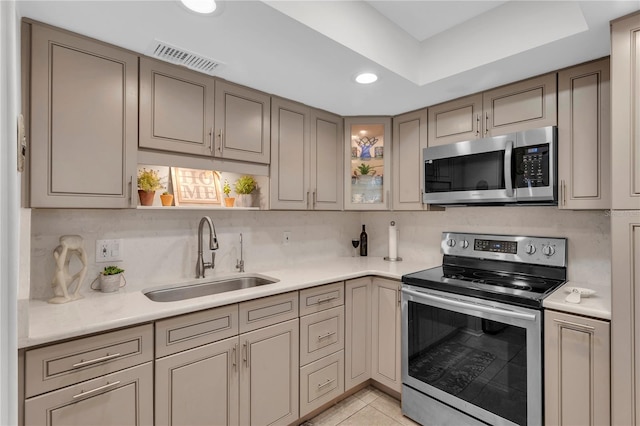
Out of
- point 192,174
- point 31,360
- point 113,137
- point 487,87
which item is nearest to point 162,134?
point 113,137

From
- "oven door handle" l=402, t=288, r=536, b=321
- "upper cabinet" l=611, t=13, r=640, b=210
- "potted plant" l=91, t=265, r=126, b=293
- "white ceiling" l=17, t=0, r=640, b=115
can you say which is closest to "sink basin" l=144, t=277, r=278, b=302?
"potted plant" l=91, t=265, r=126, b=293

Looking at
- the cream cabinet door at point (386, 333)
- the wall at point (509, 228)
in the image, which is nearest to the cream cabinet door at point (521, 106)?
the wall at point (509, 228)

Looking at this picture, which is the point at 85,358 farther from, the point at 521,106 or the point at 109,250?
the point at 521,106

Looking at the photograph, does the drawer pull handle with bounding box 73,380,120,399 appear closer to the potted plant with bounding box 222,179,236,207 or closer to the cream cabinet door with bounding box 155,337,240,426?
the cream cabinet door with bounding box 155,337,240,426

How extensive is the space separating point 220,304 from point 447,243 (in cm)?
185

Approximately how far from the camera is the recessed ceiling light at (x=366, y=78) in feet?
6.56

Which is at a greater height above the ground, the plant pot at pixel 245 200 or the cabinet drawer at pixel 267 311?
the plant pot at pixel 245 200

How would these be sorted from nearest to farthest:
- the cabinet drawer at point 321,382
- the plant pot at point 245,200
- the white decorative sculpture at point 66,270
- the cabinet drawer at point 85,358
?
the cabinet drawer at point 85,358 < the white decorative sculpture at point 66,270 < the cabinet drawer at point 321,382 < the plant pot at point 245,200

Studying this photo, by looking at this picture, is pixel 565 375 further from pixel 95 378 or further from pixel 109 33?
pixel 109 33

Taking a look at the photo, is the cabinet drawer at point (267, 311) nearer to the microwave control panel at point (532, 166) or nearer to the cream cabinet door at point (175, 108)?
the cream cabinet door at point (175, 108)

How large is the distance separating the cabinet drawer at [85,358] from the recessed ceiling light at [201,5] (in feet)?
4.47

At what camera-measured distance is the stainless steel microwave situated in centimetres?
195

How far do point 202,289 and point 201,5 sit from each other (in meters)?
1.59

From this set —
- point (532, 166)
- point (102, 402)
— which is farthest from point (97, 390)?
point (532, 166)
